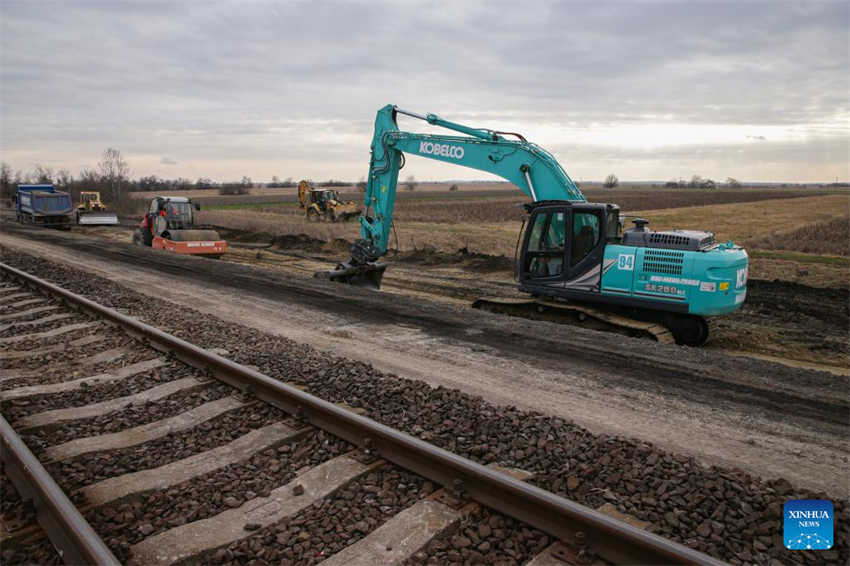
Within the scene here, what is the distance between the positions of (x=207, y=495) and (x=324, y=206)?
39.0 metres

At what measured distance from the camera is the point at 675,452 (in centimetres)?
557

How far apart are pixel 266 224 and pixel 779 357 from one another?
33.2 m

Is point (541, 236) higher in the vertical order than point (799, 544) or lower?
higher

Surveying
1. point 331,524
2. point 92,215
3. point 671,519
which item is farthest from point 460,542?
point 92,215

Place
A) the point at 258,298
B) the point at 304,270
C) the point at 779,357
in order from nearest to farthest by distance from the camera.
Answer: the point at 779,357, the point at 258,298, the point at 304,270

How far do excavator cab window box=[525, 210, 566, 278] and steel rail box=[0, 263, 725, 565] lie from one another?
7023mm

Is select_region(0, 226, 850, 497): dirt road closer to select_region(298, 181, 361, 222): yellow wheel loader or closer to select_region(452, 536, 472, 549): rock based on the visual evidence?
select_region(452, 536, 472, 549): rock

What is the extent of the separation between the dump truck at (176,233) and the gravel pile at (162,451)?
1867cm

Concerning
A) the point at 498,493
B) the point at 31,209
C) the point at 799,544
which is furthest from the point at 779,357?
the point at 31,209

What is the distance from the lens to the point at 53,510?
4031 mm

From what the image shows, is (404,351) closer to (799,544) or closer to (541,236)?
(541,236)

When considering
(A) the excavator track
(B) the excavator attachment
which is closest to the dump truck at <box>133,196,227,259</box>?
(B) the excavator attachment

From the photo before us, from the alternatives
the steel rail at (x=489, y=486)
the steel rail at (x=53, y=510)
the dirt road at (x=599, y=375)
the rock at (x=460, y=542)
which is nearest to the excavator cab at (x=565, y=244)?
the dirt road at (x=599, y=375)

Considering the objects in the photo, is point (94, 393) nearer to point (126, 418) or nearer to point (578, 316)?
point (126, 418)
